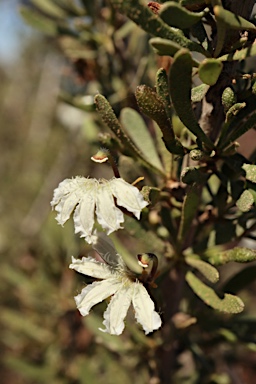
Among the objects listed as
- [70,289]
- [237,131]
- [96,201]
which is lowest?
[70,289]

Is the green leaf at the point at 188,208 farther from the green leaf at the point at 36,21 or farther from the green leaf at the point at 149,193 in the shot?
the green leaf at the point at 36,21

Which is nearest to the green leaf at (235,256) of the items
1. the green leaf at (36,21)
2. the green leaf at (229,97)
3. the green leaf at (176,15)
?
the green leaf at (229,97)

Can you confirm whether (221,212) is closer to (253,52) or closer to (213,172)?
(213,172)

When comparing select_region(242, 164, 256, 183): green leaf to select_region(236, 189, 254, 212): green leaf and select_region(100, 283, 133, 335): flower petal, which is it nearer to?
select_region(236, 189, 254, 212): green leaf

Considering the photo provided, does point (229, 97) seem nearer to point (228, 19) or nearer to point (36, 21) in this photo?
point (228, 19)

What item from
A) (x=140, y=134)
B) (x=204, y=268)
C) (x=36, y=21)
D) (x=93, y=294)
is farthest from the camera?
(x=36, y=21)

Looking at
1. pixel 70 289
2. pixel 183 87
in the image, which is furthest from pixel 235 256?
pixel 70 289
